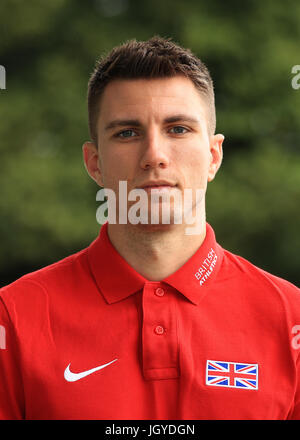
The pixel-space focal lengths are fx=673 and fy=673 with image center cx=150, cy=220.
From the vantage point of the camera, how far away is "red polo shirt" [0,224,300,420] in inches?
57.0

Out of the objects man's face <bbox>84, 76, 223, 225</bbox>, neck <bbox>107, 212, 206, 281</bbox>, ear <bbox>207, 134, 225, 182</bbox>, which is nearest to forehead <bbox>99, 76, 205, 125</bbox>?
man's face <bbox>84, 76, 223, 225</bbox>

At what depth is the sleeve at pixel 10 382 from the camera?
1.49 metres

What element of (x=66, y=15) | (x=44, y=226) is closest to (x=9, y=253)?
(x=44, y=226)

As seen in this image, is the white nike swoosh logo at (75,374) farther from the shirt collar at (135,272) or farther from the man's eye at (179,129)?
the man's eye at (179,129)

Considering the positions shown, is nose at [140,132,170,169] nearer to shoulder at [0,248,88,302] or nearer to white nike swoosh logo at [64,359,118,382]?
shoulder at [0,248,88,302]

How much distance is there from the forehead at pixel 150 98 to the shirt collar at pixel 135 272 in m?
0.31

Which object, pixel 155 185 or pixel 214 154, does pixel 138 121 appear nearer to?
pixel 155 185

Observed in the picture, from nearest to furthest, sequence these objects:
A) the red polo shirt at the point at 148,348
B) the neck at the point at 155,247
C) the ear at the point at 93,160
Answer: the red polo shirt at the point at 148,348, the neck at the point at 155,247, the ear at the point at 93,160

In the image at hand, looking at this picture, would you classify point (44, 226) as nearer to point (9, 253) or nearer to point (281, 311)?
point (9, 253)

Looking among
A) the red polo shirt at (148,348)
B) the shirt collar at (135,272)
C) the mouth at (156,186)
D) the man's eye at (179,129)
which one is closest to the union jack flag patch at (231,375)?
the red polo shirt at (148,348)

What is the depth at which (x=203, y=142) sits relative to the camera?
158cm

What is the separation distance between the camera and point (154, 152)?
4.85ft

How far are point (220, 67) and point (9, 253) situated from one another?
2401 millimetres
